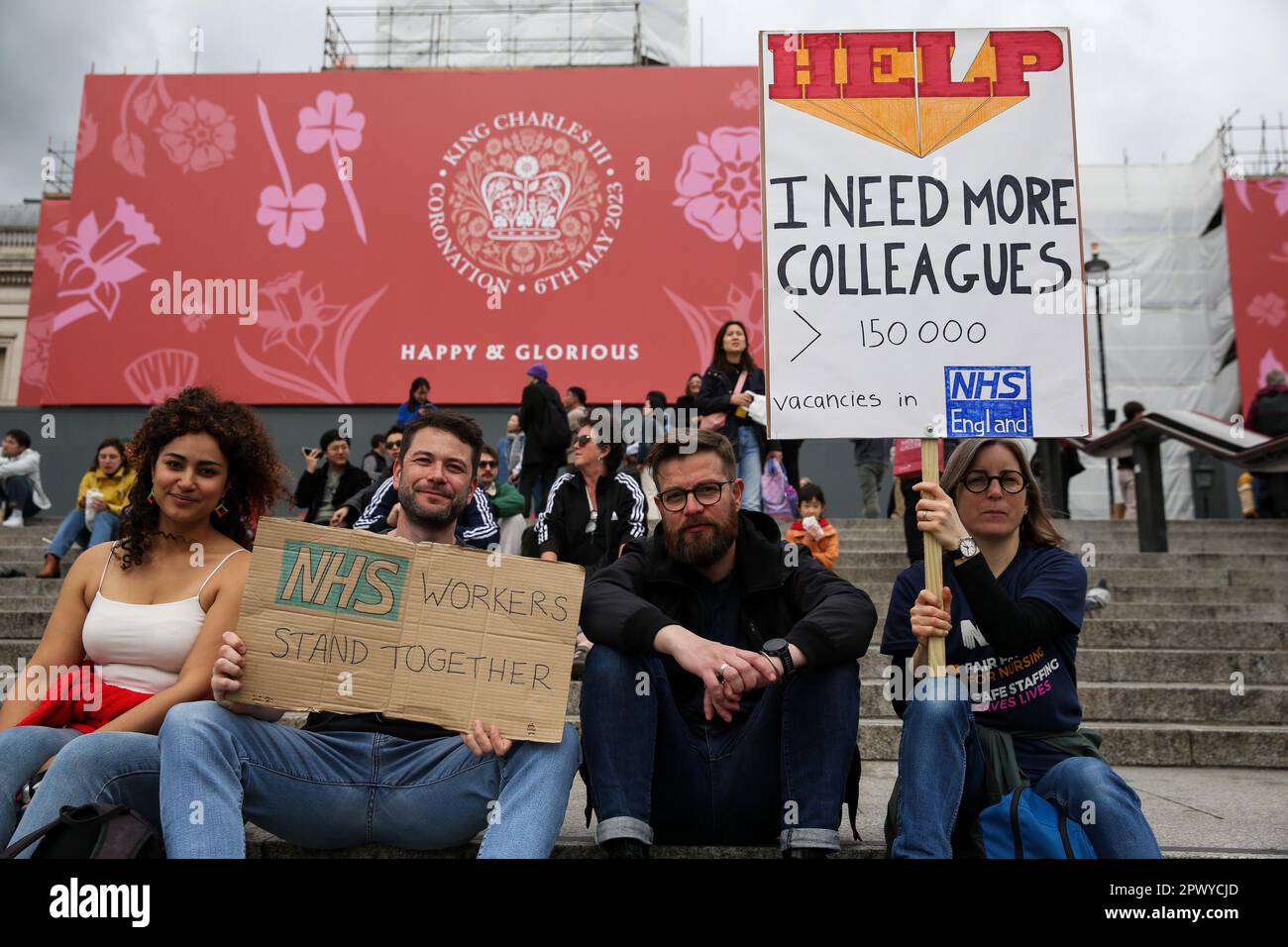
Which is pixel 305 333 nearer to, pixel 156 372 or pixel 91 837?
pixel 156 372

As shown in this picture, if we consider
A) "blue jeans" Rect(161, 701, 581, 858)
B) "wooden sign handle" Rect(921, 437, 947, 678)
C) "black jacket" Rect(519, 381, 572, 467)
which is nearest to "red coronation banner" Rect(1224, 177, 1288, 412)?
"black jacket" Rect(519, 381, 572, 467)

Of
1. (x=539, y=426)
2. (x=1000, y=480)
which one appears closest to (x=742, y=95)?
(x=539, y=426)

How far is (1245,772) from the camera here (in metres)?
3.54

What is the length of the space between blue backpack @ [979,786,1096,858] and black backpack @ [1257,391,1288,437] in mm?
8186

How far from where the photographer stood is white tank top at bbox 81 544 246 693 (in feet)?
7.29

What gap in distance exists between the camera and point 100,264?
42.1 feet

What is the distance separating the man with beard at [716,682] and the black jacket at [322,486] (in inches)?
188

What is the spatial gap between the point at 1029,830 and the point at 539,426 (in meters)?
5.44

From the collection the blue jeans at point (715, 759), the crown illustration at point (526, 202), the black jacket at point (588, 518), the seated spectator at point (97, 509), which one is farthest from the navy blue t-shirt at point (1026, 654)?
the crown illustration at point (526, 202)

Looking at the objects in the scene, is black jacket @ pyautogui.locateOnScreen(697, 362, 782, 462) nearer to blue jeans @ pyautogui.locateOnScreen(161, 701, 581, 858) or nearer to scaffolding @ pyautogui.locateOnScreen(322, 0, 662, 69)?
blue jeans @ pyautogui.locateOnScreen(161, 701, 581, 858)

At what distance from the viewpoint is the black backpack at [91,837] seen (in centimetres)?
175

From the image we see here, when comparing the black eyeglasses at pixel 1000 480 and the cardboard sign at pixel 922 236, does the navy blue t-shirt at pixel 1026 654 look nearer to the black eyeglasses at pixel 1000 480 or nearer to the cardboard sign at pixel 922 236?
the black eyeglasses at pixel 1000 480

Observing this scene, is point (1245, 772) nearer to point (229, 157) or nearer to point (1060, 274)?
point (1060, 274)
